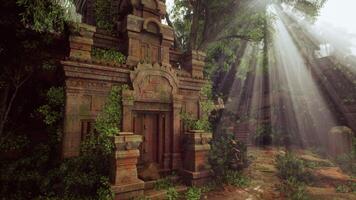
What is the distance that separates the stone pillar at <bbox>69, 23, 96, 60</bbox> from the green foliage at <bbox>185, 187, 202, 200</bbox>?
5.75m

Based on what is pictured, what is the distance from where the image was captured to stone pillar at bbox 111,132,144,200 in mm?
6711

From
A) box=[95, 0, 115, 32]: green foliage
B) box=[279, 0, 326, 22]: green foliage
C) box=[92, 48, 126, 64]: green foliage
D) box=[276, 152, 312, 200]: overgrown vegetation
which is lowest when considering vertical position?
box=[276, 152, 312, 200]: overgrown vegetation

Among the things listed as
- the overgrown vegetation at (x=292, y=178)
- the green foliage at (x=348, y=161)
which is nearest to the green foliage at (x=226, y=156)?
the overgrown vegetation at (x=292, y=178)

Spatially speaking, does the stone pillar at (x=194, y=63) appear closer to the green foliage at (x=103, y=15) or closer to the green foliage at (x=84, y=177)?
the green foliage at (x=103, y=15)

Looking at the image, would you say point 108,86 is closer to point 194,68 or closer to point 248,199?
point 194,68

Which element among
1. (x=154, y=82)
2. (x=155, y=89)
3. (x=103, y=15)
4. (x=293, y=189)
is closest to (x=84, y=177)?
(x=155, y=89)

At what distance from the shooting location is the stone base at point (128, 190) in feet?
21.7

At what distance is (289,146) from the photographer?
53.9ft

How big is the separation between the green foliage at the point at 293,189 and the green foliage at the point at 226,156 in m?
1.90

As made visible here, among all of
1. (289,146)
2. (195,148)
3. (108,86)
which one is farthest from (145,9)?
(289,146)

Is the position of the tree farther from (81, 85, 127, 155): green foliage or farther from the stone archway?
the stone archway

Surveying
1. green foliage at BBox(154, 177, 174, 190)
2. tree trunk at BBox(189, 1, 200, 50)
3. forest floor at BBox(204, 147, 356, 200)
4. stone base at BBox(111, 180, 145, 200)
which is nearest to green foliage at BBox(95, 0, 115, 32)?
tree trunk at BBox(189, 1, 200, 50)

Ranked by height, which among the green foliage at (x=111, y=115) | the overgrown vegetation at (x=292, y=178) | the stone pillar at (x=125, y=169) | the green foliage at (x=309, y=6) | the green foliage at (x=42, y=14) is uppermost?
the green foliage at (x=309, y=6)

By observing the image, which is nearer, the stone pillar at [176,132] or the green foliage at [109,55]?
the green foliage at [109,55]
